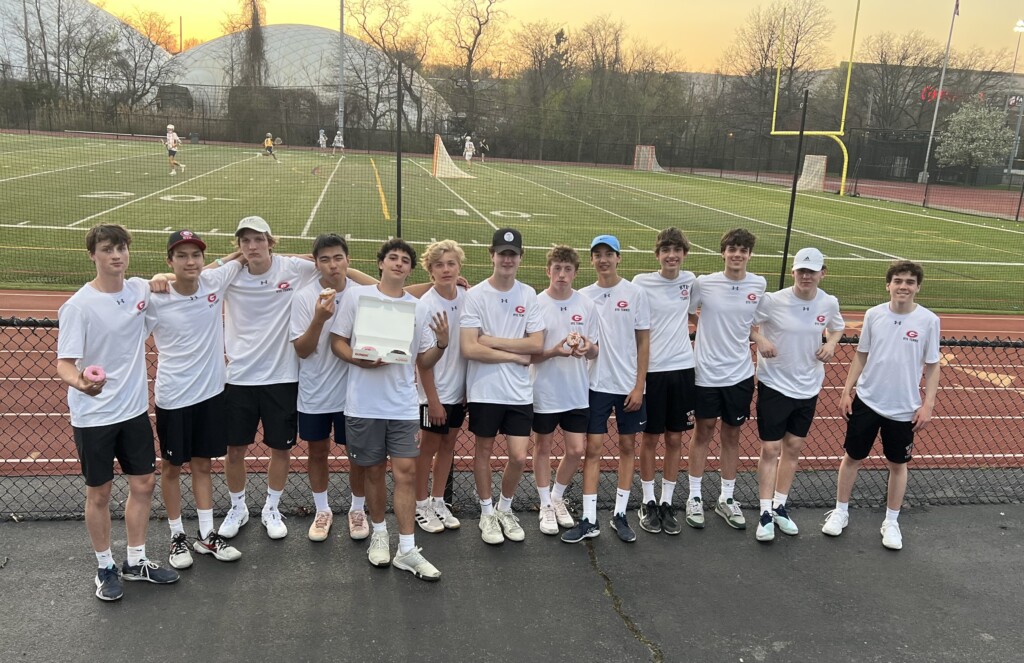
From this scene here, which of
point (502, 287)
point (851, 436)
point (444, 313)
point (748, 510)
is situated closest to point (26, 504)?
point (444, 313)

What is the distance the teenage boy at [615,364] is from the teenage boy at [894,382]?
5.00 feet

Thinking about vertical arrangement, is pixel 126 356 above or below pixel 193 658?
above

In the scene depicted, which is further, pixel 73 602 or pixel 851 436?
pixel 851 436

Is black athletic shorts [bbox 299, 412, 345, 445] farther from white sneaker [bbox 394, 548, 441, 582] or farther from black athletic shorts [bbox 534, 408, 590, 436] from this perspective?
black athletic shorts [bbox 534, 408, 590, 436]

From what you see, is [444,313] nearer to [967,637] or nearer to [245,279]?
[245,279]

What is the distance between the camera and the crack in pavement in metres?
3.55

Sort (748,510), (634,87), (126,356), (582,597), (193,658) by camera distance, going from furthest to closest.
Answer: (634,87) < (748,510) < (582,597) < (126,356) < (193,658)

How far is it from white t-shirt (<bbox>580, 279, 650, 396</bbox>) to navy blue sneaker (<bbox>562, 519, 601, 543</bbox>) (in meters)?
0.93

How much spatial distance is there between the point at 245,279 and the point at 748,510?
13.2 feet

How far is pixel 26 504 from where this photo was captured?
4750 mm

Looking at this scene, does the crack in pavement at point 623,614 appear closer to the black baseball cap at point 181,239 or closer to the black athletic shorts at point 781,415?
the black athletic shorts at point 781,415

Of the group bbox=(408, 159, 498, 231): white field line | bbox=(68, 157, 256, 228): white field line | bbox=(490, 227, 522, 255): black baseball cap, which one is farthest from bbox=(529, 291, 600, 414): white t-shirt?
bbox=(68, 157, 256, 228): white field line

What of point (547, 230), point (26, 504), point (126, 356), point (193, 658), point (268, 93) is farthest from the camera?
point (268, 93)

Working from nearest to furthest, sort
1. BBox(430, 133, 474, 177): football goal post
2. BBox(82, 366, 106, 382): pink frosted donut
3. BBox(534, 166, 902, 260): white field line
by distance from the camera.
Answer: BBox(82, 366, 106, 382): pink frosted donut → BBox(534, 166, 902, 260): white field line → BBox(430, 133, 474, 177): football goal post
